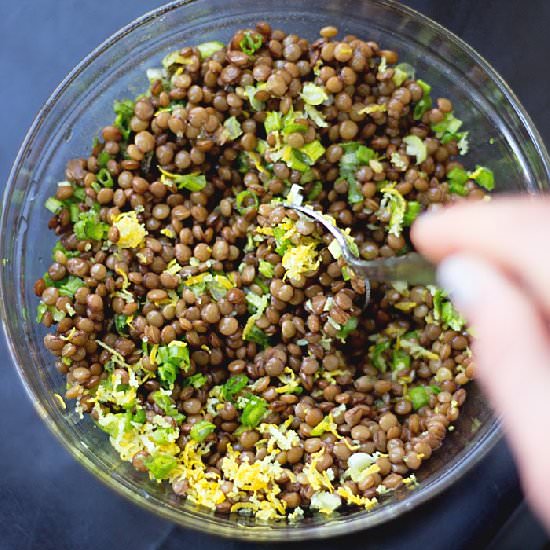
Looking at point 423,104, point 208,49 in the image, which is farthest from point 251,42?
point 423,104

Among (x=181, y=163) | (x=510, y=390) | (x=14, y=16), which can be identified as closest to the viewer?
(x=510, y=390)

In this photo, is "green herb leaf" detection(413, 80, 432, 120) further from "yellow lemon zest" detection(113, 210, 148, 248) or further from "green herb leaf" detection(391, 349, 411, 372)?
"yellow lemon zest" detection(113, 210, 148, 248)

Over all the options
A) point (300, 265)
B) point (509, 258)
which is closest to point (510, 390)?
point (509, 258)

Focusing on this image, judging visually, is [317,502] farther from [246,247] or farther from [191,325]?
[246,247]

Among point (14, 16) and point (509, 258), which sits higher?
point (14, 16)

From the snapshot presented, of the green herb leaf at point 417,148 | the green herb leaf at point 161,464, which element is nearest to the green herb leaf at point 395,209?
the green herb leaf at point 417,148

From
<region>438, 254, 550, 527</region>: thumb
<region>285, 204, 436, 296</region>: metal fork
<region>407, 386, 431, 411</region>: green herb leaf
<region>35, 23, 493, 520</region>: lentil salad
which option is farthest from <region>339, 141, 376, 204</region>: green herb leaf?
<region>438, 254, 550, 527</region>: thumb

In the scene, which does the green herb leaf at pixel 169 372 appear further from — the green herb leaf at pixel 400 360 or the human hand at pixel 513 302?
the human hand at pixel 513 302

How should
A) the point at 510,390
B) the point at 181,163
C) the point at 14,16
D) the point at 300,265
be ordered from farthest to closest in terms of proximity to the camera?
the point at 14,16
the point at 181,163
the point at 300,265
the point at 510,390
